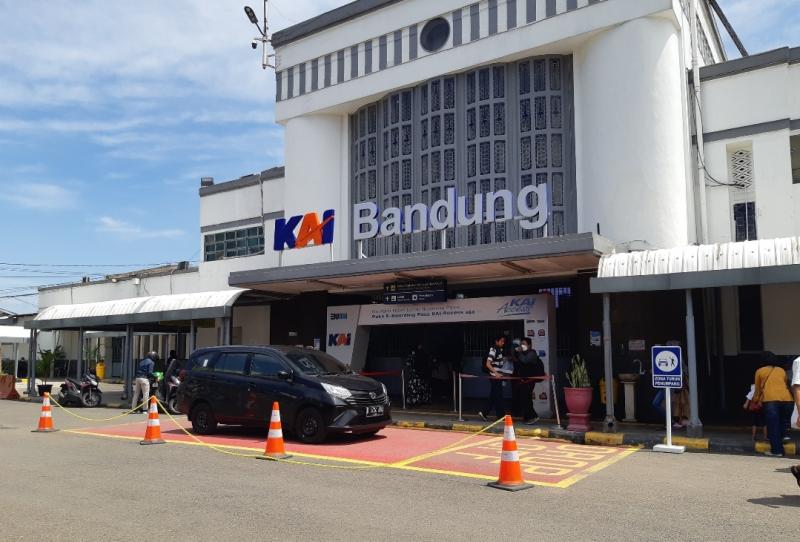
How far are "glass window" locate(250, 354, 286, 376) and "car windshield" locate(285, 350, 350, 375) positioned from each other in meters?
0.24

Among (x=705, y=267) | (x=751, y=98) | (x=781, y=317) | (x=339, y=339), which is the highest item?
(x=751, y=98)

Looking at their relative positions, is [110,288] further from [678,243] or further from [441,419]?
[678,243]

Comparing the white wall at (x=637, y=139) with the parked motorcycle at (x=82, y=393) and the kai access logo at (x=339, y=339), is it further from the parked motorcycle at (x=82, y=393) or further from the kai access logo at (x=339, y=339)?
the parked motorcycle at (x=82, y=393)

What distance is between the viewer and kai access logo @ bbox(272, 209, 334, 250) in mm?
20422

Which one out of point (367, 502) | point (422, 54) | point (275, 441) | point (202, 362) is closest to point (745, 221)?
point (422, 54)

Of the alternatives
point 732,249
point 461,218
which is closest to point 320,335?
point 461,218

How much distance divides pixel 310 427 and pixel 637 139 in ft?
35.6

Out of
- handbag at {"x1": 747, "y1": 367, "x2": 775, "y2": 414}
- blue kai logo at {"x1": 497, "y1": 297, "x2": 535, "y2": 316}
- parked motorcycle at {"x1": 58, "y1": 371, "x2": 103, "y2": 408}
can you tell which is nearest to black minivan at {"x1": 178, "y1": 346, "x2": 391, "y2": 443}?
blue kai logo at {"x1": 497, "y1": 297, "x2": 535, "y2": 316}

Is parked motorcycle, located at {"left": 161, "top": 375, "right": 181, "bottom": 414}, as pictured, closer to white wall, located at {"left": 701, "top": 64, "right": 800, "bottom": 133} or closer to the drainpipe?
the drainpipe

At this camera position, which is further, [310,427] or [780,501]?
[310,427]

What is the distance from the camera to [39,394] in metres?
26.2

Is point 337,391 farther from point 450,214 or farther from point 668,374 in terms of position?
point 450,214

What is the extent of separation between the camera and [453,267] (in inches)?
640

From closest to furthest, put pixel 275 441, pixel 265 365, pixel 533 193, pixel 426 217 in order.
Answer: pixel 275 441, pixel 265 365, pixel 533 193, pixel 426 217
